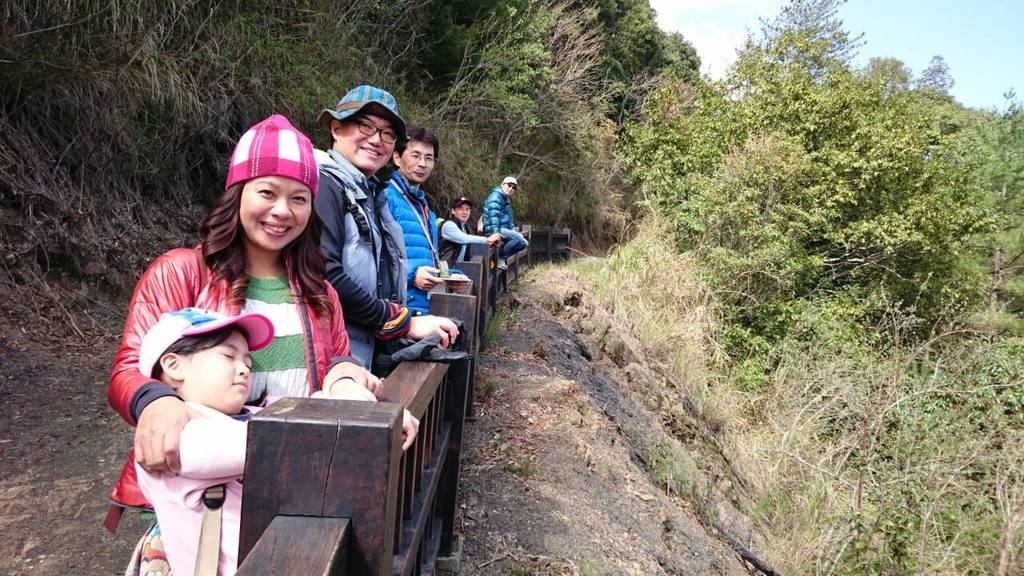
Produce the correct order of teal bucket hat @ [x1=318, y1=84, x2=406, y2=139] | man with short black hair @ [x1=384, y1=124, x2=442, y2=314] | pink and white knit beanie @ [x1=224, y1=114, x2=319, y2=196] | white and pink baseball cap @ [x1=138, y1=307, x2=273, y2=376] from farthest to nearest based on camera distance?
man with short black hair @ [x1=384, y1=124, x2=442, y2=314]
teal bucket hat @ [x1=318, y1=84, x2=406, y2=139]
pink and white knit beanie @ [x1=224, y1=114, x2=319, y2=196]
white and pink baseball cap @ [x1=138, y1=307, x2=273, y2=376]

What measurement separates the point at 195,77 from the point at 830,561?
290 inches

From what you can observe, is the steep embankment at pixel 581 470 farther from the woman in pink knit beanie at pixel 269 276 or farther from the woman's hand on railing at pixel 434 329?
the woman in pink knit beanie at pixel 269 276

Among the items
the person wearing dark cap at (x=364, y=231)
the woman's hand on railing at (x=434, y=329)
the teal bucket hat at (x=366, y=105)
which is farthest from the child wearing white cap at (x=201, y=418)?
the teal bucket hat at (x=366, y=105)

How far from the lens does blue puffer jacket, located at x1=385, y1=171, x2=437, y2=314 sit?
304 centimetres

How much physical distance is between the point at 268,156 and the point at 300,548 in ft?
3.44

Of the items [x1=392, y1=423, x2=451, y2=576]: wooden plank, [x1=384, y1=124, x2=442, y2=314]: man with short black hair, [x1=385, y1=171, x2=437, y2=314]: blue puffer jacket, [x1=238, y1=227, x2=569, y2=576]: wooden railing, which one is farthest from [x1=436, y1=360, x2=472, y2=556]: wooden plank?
[x1=238, y1=227, x2=569, y2=576]: wooden railing

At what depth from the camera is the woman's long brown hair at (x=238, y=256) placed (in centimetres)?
160

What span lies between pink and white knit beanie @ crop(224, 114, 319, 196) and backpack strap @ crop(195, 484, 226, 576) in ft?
2.62

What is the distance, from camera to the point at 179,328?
4.38ft

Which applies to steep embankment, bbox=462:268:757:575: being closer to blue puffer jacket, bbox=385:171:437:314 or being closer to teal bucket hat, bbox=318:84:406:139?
blue puffer jacket, bbox=385:171:437:314

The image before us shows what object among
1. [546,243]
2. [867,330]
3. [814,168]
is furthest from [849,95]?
[546,243]

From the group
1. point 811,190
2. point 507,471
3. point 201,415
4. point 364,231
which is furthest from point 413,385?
point 811,190

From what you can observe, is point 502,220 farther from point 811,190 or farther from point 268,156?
point 811,190

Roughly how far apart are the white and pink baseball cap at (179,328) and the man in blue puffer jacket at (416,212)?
1521 millimetres
